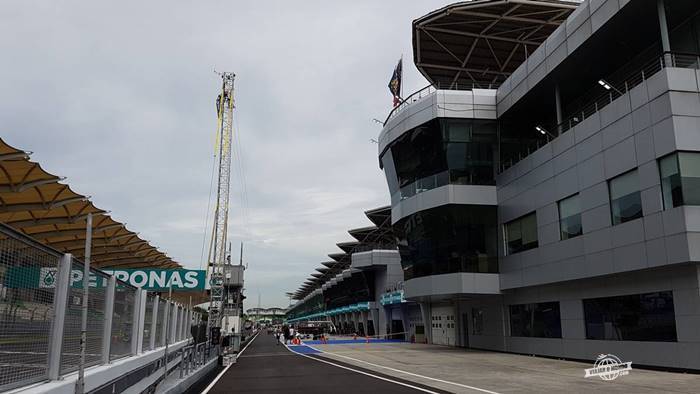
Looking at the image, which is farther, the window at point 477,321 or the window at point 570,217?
the window at point 477,321

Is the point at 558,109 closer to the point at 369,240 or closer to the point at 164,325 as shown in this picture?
the point at 164,325

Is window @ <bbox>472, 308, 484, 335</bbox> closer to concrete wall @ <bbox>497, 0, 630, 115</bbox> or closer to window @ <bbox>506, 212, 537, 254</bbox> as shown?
window @ <bbox>506, 212, 537, 254</bbox>

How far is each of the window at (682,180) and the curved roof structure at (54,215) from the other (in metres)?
20.2

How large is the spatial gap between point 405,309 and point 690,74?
45.1 metres

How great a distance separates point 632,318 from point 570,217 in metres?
5.39

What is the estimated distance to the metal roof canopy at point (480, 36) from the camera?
110 ft

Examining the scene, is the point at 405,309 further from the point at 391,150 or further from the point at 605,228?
the point at 605,228

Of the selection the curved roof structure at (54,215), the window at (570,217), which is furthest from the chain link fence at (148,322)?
the window at (570,217)

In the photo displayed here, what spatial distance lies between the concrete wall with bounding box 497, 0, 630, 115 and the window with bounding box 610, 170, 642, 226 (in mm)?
6108

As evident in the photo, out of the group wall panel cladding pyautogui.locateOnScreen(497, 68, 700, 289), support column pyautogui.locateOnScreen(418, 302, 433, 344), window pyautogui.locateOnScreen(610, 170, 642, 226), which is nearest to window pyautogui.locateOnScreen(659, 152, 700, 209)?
wall panel cladding pyautogui.locateOnScreen(497, 68, 700, 289)

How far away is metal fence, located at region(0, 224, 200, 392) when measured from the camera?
5066 mm

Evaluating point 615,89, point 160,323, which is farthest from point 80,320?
point 615,89

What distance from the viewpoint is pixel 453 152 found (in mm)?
30844

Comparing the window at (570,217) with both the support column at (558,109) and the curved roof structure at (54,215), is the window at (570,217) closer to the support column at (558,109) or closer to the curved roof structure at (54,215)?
the support column at (558,109)
